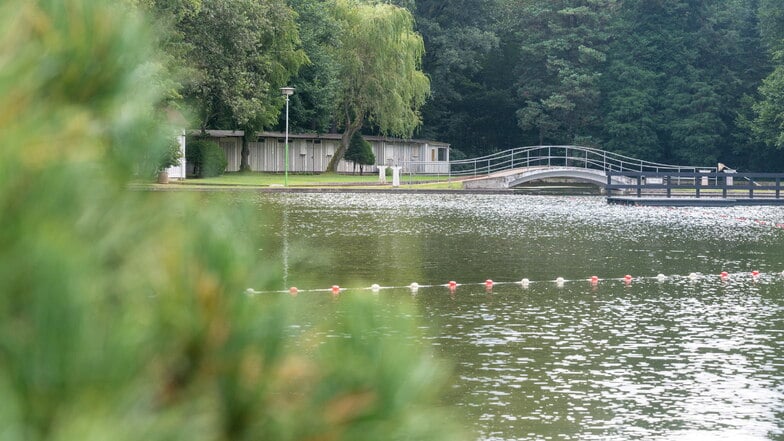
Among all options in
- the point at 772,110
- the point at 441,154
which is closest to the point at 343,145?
the point at 441,154

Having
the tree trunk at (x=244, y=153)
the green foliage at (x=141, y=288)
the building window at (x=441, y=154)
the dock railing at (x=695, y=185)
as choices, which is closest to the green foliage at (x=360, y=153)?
the tree trunk at (x=244, y=153)

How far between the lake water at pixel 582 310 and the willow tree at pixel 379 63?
96.8 ft

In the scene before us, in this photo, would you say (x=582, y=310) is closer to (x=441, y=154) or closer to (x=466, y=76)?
(x=441, y=154)

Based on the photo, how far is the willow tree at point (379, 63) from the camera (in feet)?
210

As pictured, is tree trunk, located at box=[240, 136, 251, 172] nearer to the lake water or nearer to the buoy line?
the lake water

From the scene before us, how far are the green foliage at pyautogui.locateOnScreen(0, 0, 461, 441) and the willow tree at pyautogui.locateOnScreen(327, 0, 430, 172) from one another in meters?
62.4

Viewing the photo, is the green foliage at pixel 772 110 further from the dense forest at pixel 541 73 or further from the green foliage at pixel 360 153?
the green foliage at pixel 360 153

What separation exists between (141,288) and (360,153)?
68506mm

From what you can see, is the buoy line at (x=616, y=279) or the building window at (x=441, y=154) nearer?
the buoy line at (x=616, y=279)

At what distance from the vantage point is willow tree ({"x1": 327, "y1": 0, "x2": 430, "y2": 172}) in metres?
64.1

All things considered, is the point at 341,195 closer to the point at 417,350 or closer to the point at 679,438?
the point at 679,438

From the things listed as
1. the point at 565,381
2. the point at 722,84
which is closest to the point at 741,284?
the point at 565,381

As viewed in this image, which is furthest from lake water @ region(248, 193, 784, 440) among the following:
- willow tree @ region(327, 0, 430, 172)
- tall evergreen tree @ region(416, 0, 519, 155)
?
tall evergreen tree @ region(416, 0, 519, 155)

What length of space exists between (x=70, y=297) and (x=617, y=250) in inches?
1019
